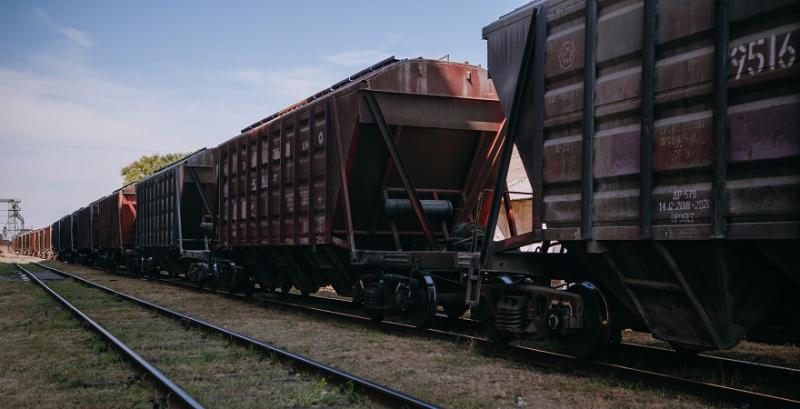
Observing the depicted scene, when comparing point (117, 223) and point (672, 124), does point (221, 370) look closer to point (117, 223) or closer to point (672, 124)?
point (672, 124)

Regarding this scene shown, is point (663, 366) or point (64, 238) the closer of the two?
point (663, 366)

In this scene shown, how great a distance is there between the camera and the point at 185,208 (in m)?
19.6

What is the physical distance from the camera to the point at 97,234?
34.7 meters

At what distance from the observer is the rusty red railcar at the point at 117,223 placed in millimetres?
28625

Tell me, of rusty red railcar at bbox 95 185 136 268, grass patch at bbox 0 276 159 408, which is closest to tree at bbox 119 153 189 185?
rusty red railcar at bbox 95 185 136 268

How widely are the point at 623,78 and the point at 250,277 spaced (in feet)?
40.7

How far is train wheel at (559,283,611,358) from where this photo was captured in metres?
6.97

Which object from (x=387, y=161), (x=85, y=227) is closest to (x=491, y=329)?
(x=387, y=161)

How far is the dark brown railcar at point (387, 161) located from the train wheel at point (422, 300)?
1.10ft

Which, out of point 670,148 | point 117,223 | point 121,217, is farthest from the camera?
point 117,223

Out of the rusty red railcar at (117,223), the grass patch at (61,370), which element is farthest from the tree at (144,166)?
the grass patch at (61,370)

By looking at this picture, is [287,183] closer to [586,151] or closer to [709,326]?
[586,151]

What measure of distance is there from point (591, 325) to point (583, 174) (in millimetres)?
1635

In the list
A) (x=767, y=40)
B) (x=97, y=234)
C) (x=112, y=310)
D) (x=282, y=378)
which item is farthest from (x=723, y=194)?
(x=97, y=234)
